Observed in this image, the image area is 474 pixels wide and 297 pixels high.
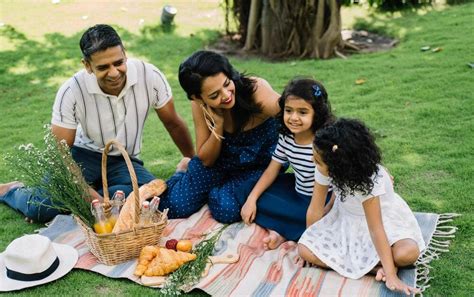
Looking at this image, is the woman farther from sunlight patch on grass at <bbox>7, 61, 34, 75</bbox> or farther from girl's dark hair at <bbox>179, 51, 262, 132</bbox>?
sunlight patch on grass at <bbox>7, 61, 34, 75</bbox>

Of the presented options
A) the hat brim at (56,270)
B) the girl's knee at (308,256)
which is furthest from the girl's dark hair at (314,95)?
the hat brim at (56,270)

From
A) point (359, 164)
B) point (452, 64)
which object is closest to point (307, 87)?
point (359, 164)

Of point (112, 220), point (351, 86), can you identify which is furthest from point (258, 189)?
point (351, 86)

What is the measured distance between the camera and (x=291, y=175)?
4109 mm

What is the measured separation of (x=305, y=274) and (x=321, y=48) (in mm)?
5176

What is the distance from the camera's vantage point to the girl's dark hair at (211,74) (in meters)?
3.62

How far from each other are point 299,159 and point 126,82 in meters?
1.30

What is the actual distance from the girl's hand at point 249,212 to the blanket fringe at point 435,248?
3.49ft

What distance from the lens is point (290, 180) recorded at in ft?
13.3

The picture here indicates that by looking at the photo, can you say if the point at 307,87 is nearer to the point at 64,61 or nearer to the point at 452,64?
the point at 452,64

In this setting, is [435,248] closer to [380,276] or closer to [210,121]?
[380,276]

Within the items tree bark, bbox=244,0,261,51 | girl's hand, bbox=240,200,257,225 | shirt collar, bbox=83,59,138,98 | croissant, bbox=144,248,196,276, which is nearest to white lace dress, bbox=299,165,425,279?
girl's hand, bbox=240,200,257,225

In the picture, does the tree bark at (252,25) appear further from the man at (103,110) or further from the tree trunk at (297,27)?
the man at (103,110)

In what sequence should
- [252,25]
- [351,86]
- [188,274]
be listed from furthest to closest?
1. [252,25]
2. [351,86]
3. [188,274]
